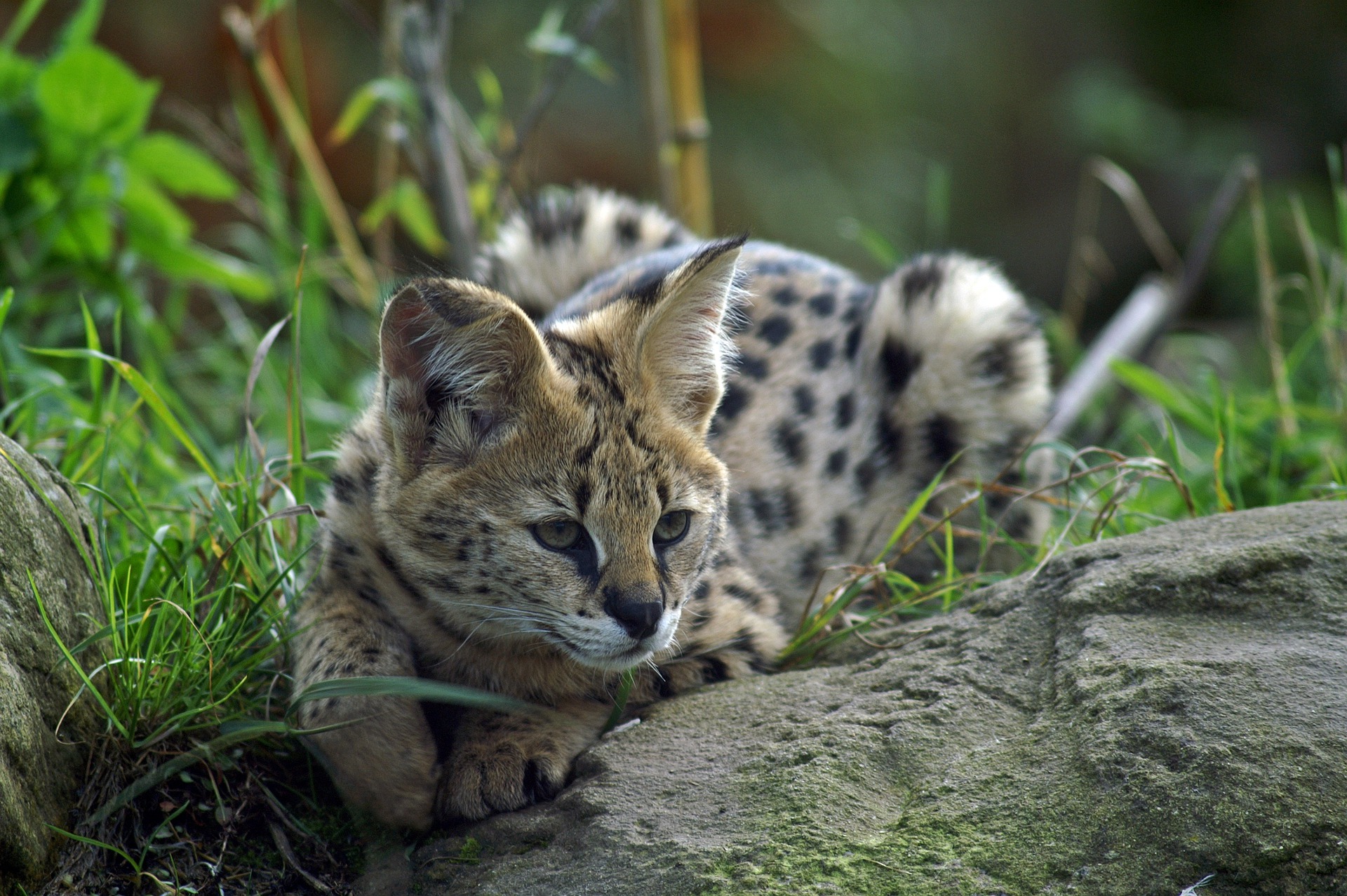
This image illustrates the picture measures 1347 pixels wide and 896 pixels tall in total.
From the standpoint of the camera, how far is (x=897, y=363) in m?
4.62

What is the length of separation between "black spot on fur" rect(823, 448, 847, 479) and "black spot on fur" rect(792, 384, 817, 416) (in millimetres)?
174

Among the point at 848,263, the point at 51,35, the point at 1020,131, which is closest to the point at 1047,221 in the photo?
the point at 1020,131

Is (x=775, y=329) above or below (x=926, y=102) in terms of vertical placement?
below

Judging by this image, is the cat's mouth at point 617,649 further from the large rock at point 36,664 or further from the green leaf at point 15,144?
the green leaf at point 15,144

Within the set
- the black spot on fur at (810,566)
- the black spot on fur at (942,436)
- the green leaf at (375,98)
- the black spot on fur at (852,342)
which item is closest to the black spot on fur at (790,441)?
the black spot on fur at (810,566)

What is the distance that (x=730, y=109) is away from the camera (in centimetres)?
1036

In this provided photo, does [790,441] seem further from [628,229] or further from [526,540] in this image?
[526,540]

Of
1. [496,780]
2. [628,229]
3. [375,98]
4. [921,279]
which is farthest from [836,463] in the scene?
[375,98]

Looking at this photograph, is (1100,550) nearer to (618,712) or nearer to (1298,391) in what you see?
(618,712)

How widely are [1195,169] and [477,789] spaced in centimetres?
968

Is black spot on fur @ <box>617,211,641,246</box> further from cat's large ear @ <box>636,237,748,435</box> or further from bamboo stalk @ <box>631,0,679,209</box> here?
cat's large ear @ <box>636,237,748,435</box>

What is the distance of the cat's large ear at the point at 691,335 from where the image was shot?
3232 millimetres

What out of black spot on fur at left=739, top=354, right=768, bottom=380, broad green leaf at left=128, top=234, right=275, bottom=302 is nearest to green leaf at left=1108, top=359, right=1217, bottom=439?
black spot on fur at left=739, top=354, right=768, bottom=380

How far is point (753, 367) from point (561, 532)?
1.61 meters
